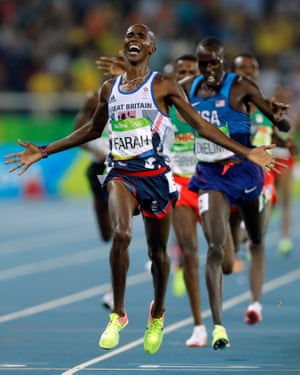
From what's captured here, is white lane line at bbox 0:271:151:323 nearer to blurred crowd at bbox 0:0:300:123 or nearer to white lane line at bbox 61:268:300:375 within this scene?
white lane line at bbox 61:268:300:375

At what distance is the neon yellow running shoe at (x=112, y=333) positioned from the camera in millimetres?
8703

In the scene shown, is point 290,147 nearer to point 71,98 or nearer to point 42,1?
point 71,98

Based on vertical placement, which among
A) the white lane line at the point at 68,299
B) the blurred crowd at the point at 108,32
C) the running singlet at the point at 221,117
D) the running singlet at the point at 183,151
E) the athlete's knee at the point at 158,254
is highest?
the running singlet at the point at 221,117

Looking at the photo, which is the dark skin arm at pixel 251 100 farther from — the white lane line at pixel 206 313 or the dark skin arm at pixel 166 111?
the white lane line at pixel 206 313

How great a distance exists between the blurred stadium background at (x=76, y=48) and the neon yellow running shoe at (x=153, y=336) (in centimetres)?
1807

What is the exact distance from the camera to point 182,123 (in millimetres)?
11453

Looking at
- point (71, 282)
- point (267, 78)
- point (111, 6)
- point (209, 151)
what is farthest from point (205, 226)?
point (111, 6)

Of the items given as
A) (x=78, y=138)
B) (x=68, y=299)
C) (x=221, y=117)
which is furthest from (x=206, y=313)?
(x=78, y=138)

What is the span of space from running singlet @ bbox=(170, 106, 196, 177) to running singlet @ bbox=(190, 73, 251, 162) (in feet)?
3.44

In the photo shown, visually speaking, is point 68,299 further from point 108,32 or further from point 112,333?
point 108,32

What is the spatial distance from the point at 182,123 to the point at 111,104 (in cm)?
239

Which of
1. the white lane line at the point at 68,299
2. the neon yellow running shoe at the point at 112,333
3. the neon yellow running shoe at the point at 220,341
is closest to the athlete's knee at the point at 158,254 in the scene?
the neon yellow running shoe at the point at 112,333

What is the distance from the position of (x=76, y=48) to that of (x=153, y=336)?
21.0 metres

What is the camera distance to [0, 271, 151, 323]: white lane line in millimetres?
12156
